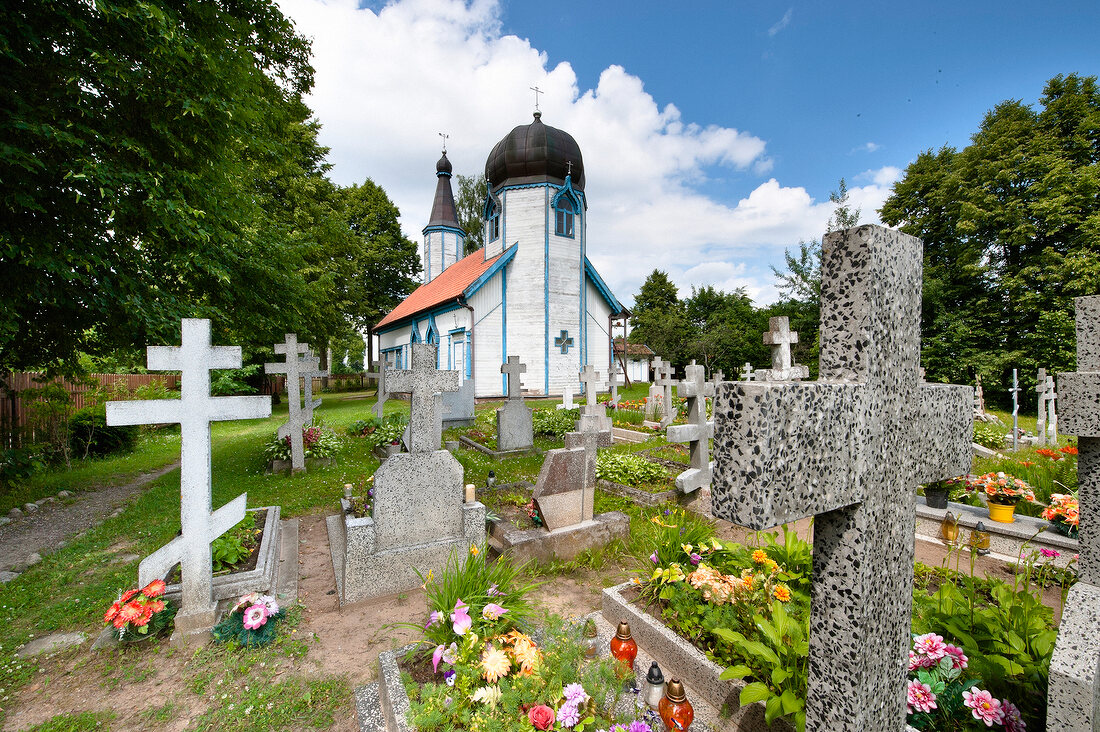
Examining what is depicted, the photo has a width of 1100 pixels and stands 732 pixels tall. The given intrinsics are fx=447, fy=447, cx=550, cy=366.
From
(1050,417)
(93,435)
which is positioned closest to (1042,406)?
(1050,417)

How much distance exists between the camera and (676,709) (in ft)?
6.54

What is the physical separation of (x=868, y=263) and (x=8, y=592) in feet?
22.2

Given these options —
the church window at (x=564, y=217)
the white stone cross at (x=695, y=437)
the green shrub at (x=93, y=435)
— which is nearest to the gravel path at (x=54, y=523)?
the green shrub at (x=93, y=435)

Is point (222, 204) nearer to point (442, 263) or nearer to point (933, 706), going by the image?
point (933, 706)

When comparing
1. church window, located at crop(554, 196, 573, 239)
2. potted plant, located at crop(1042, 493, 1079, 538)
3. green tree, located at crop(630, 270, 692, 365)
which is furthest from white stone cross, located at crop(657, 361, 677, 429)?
green tree, located at crop(630, 270, 692, 365)

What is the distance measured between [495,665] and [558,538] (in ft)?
→ 7.58

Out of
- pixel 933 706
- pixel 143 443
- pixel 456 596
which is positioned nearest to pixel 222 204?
pixel 456 596

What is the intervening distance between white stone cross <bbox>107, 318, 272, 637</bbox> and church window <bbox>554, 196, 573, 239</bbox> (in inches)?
663

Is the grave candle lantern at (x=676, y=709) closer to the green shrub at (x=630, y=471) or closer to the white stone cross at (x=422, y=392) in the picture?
the white stone cross at (x=422, y=392)

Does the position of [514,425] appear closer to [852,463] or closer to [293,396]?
[293,396]

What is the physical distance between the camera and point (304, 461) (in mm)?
8203

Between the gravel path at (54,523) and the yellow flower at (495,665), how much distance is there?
5.66 metres

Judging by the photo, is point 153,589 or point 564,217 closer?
point 153,589

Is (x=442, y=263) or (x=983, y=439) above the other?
(x=442, y=263)
